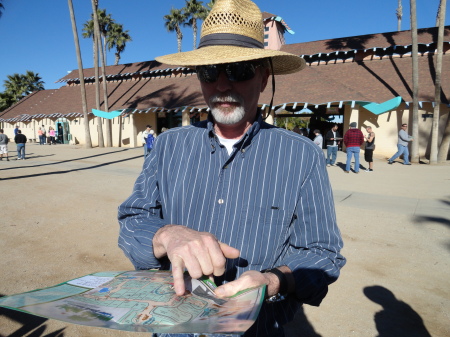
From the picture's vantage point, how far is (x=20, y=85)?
125 ft

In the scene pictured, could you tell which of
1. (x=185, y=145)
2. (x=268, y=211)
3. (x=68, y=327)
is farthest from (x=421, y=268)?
(x=68, y=327)

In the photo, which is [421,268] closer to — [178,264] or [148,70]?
[178,264]

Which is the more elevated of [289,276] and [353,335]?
[289,276]

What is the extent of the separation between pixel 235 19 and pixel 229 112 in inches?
20.1

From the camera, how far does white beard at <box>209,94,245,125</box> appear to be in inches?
64.5

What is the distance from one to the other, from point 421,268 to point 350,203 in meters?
3.24

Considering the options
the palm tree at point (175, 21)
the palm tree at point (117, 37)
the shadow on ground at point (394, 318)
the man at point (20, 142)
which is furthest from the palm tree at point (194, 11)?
the shadow on ground at point (394, 318)

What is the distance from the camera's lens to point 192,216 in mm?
1602

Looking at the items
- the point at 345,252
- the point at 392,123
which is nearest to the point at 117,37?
the point at 392,123

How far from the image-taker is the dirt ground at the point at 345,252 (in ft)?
10.2

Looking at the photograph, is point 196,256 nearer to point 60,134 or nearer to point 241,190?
point 241,190

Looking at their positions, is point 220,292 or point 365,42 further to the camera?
point 365,42

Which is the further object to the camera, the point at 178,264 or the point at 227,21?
the point at 227,21

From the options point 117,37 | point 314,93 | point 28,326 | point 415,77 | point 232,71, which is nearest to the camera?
point 232,71
